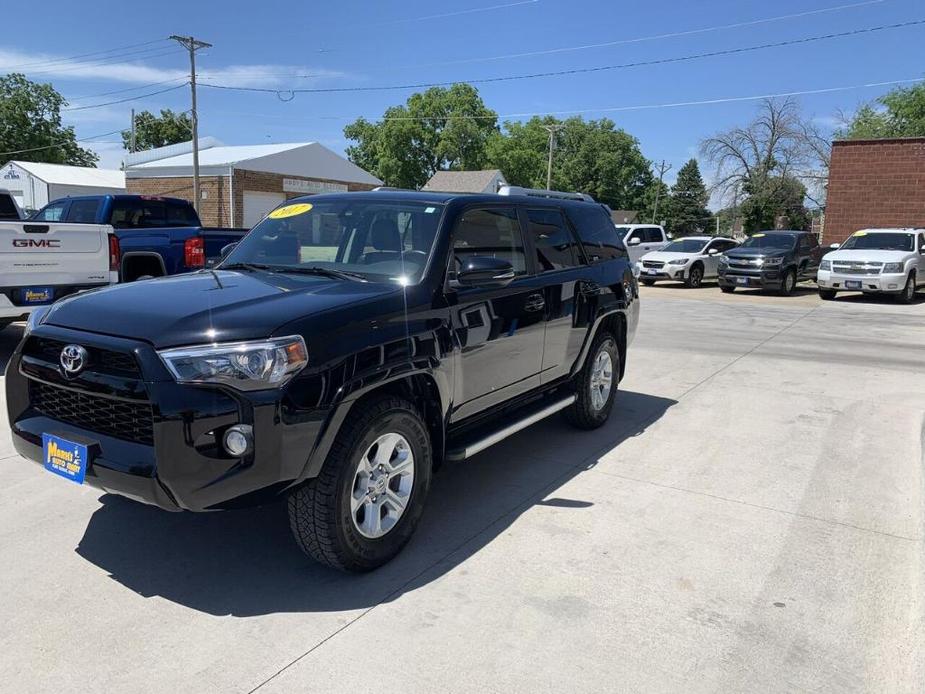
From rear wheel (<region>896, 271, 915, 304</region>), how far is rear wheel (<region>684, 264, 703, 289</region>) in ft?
18.7

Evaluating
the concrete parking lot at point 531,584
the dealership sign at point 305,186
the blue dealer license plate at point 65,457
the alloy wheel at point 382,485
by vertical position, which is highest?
the dealership sign at point 305,186

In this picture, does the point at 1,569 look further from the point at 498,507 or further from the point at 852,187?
the point at 852,187

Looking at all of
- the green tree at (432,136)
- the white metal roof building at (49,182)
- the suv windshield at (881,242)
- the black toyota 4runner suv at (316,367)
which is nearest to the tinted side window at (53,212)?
the black toyota 4runner suv at (316,367)

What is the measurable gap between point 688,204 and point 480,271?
9732cm

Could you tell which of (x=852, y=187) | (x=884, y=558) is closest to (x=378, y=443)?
(x=884, y=558)

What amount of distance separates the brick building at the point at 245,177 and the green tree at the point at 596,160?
44.7 m

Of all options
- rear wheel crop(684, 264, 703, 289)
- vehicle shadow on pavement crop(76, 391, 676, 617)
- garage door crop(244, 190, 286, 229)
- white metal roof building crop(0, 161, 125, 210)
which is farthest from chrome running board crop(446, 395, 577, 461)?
white metal roof building crop(0, 161, 125, 210)

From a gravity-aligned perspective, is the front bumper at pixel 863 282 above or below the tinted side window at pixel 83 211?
below

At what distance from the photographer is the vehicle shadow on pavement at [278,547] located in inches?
131

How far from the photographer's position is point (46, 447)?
3.28 m

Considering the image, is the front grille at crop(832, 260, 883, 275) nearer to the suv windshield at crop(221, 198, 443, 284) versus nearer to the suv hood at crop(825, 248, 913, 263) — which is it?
the suv hood at crop(825, 248, 913, 263)

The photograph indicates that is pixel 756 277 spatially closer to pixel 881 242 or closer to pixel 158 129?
pixel 881 242

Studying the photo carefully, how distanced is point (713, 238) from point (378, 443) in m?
22.5

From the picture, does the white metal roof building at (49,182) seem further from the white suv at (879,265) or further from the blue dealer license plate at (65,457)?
the blue dealer license plate at (65,457)
